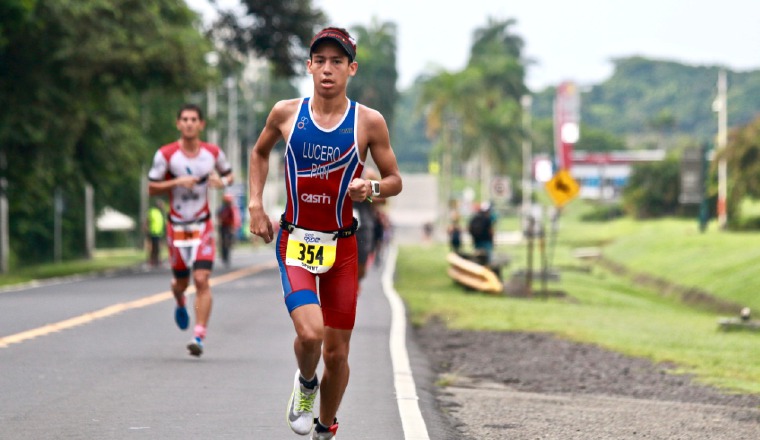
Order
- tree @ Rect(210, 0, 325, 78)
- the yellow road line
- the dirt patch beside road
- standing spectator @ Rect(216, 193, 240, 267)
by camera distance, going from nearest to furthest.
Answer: the dirt patch beside road
the yellow road line
standing spectator @ Rect(216, 193, 240, 267)
tree @ Rect(210, 0, 325, 78)

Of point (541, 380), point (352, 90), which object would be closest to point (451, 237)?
point (541, 380)

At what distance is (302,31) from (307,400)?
32.4 meters

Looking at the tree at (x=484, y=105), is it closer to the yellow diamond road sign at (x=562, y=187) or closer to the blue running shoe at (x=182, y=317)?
the yellow diamond road sign at (x=562, y=187)

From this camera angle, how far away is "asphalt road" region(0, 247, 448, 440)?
343 inches

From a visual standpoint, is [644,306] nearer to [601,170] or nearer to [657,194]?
[657,194]

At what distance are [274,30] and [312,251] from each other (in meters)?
32.6

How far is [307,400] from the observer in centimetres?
746

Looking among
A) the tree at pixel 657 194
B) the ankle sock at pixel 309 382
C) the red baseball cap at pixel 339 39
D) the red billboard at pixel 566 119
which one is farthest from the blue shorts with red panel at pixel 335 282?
the red billboard at pixel 566 119

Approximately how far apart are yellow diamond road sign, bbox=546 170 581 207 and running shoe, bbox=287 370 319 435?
23.8 metres

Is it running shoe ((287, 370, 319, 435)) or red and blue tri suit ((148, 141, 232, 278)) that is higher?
red and blue tri suit ((148, 141, 232, 278))

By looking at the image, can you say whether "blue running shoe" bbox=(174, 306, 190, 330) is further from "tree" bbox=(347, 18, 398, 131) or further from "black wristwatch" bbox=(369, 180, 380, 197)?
"tree" bbox=(347, 18, 398, 131)

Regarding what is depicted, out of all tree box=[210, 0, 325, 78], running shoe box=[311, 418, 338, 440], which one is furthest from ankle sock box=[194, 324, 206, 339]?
tree box=[210, 0, 325, 78]

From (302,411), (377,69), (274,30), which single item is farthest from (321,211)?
(377,69)

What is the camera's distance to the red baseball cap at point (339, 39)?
731 centimetres
